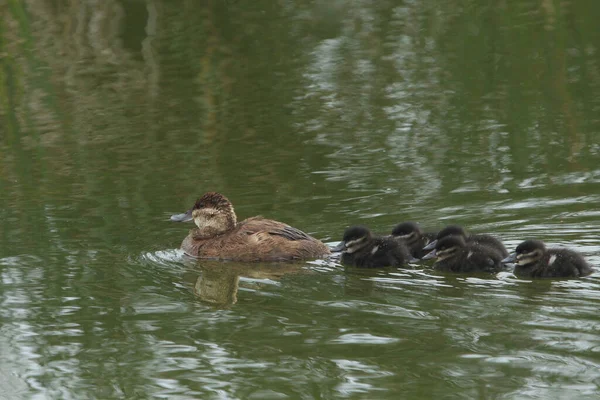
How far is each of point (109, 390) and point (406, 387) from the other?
127 centimetres

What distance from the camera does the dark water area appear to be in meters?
5.51

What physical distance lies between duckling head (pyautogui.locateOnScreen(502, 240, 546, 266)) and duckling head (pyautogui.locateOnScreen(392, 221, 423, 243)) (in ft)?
2.63

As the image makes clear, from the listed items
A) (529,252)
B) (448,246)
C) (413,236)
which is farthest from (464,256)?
(413,236)

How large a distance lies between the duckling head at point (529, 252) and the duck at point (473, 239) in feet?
0.65

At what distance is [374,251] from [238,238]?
972 millimetres

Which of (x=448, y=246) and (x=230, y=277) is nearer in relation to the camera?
(x=448, y=246)

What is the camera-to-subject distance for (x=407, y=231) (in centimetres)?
758

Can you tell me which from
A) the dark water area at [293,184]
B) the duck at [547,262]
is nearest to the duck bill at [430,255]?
the dark water area at [293,184]

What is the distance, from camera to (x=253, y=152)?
407 inches

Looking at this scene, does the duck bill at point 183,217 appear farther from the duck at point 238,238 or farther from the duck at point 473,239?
the duck at point 473,239


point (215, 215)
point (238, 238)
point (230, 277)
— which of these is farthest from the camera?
point (215, 215)

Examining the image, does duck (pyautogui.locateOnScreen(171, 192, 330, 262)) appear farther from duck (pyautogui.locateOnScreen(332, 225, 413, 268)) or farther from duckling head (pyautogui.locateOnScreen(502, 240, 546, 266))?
duckling head (pyautogui.locateOnScreen(502, 240, 546, 266))

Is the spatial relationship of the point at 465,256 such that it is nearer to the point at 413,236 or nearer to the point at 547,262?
the point at 547,262

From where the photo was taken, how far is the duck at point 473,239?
7.17 meters
